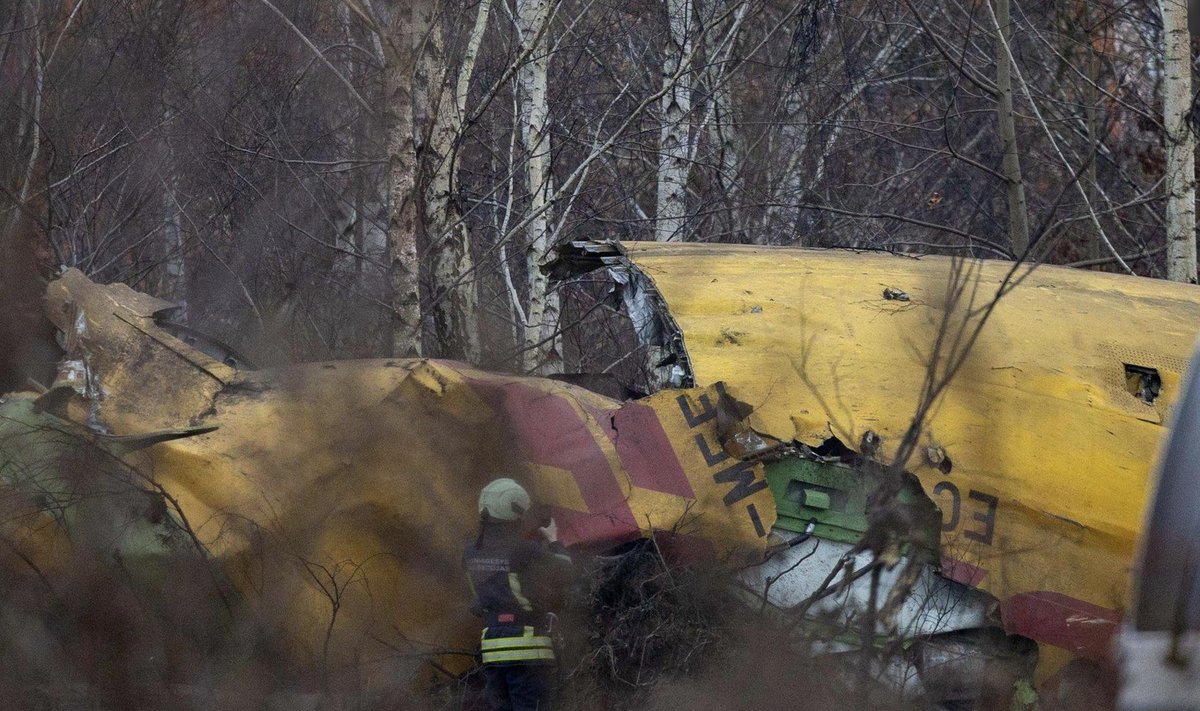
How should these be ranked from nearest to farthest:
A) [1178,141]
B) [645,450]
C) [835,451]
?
[835,451], [645,450], [1178,141]

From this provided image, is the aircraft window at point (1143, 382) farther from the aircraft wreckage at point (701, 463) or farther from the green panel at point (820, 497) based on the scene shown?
the green panel at point (820, 497)

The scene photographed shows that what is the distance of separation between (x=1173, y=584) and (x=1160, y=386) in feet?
7.34

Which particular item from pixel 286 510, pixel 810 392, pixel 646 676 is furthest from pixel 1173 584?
pixel 286 510

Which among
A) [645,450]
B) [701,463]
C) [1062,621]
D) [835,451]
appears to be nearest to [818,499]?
[835,451]

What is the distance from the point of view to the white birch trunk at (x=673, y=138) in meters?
8.12

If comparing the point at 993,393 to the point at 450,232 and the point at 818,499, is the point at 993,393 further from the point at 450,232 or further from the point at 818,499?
the point at 450,232

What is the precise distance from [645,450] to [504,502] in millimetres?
502

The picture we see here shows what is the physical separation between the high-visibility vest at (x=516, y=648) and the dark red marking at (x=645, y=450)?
0.61 m

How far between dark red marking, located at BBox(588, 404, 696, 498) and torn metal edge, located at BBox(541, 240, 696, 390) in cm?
22

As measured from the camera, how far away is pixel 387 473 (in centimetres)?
421

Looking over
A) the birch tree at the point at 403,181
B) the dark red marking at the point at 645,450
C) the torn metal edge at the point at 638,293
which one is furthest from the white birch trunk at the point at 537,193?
the dark red marking at the point at 645,450

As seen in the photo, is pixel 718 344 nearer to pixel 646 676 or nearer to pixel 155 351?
pixel 646 676

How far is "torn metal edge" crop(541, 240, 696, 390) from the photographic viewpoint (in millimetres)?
4320

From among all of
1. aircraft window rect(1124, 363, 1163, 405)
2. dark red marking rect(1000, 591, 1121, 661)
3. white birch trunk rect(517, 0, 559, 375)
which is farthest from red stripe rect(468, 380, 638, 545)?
white birch trunk rect(517, 0, 559, 375)
